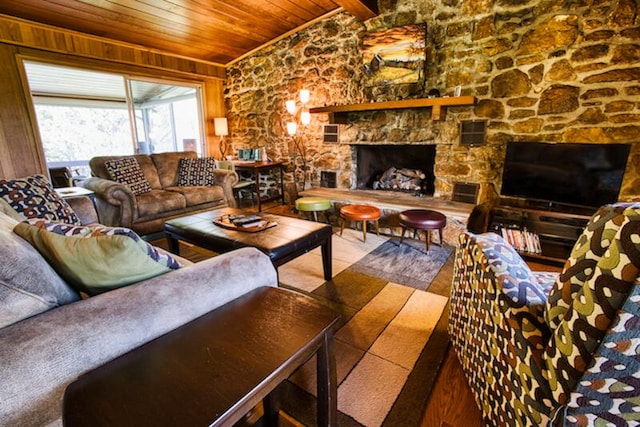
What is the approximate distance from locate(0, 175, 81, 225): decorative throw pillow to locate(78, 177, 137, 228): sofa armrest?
0.80 metres

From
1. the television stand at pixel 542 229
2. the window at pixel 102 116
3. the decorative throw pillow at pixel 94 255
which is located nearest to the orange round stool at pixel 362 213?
the television stand at pixel 542 229

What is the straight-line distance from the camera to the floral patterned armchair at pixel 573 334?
0.63 m

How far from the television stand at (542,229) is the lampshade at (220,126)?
451 cm

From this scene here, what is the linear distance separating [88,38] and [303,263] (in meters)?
4.09

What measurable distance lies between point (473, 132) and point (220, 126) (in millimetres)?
4140

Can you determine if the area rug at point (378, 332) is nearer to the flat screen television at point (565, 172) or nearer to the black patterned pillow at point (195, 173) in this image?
the flat screen television at point (565, 172)

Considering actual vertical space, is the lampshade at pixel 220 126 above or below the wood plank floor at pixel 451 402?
above

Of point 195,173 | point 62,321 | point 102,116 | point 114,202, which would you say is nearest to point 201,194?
point 195,173

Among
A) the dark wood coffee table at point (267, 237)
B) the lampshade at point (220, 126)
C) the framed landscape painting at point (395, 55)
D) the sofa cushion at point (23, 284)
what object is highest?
the framed landscape painting at point (395, 55)

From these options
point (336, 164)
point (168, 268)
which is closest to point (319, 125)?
point (336, 164)

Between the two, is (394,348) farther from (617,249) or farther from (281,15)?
(281,15)

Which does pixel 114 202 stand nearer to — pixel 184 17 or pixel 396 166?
pixel 184 17

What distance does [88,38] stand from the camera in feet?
12.7

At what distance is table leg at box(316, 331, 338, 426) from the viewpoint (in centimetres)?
94
